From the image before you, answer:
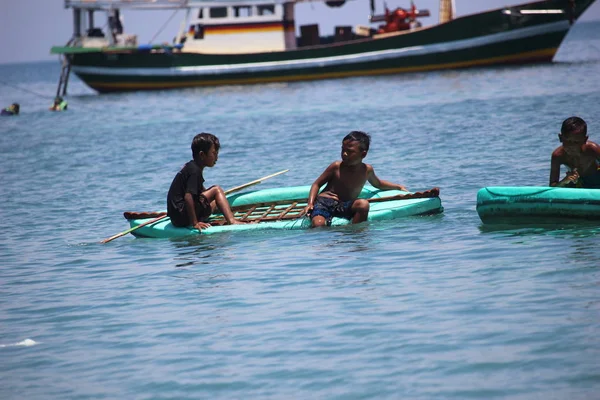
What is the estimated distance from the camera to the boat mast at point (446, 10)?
134 feet

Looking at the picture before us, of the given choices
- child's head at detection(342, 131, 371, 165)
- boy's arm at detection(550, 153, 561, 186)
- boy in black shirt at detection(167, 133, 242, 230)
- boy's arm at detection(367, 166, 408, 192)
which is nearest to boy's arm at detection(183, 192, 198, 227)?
boy in black shirt at detection(167, 133, 242, 230)

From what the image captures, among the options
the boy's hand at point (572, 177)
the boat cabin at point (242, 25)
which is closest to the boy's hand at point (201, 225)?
the boy's hand at point (572, 177)

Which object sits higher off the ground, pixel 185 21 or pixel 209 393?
pixel 185 21

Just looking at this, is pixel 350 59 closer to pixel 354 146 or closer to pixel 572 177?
pixel 354 146

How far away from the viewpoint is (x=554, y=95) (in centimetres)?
2645

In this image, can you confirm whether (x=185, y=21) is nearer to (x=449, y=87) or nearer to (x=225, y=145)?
(x=449, y=87)

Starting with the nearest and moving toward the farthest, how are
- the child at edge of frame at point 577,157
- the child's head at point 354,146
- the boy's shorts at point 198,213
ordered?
the child at edge of frame at point 577,157 < the child's head at point 354,146 < the boy's shorts at point 198,213

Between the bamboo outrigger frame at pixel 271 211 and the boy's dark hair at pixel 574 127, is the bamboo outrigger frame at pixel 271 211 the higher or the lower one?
the lower one

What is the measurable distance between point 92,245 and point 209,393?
5223 millimetres

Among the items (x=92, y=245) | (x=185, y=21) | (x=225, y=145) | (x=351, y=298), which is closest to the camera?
(x=351, y=298)

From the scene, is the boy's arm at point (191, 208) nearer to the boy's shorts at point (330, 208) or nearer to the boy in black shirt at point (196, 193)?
the boy in black shirt at point (196, 193)

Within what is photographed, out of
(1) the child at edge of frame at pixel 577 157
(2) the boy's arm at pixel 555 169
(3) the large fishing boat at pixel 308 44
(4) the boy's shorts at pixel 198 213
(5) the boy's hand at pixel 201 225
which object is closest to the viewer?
(1) the child at edge of frame at pixel 577 157

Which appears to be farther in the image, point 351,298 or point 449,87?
point 449,87

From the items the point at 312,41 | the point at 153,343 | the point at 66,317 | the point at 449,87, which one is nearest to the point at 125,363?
the point at 153,343
